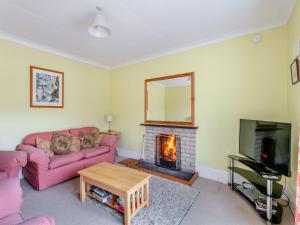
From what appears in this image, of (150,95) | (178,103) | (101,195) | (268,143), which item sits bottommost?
(101,195)

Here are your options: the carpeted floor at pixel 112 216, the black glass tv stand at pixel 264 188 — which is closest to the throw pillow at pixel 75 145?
the carpeted floor at pixel 112 216

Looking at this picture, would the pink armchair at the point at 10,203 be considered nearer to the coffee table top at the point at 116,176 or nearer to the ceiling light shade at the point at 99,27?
the coffee table top at the point at 116,176

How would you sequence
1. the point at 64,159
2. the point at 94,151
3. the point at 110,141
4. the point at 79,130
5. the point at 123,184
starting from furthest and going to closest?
the point at 79,130 → the point at 110,141 → the point at 94,151 → the point at 64,159 → the point at 123,184

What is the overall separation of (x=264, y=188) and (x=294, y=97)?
1.16 metres

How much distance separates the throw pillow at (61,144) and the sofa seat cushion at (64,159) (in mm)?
186

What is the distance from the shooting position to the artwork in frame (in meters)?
2.92

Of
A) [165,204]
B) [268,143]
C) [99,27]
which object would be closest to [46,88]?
[99,27]

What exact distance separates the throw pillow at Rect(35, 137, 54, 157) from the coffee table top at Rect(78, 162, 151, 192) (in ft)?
3.62

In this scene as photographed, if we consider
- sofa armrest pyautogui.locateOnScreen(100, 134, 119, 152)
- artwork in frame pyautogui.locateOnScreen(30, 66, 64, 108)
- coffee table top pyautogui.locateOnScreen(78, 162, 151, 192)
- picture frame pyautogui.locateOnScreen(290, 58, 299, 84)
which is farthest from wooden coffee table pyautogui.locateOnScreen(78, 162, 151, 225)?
picture frame pyautogui.locateOnScreen(290, 58, 299, 84)

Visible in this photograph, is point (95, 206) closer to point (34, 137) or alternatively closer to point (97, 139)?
point (97, 139)

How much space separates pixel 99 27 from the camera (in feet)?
6.23

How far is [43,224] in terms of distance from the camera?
85cm

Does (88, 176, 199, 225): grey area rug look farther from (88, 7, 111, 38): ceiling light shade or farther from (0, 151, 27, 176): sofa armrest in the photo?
(88, 7, 111, 38): ceiling light shade

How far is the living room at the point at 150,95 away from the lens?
6.00 feet
